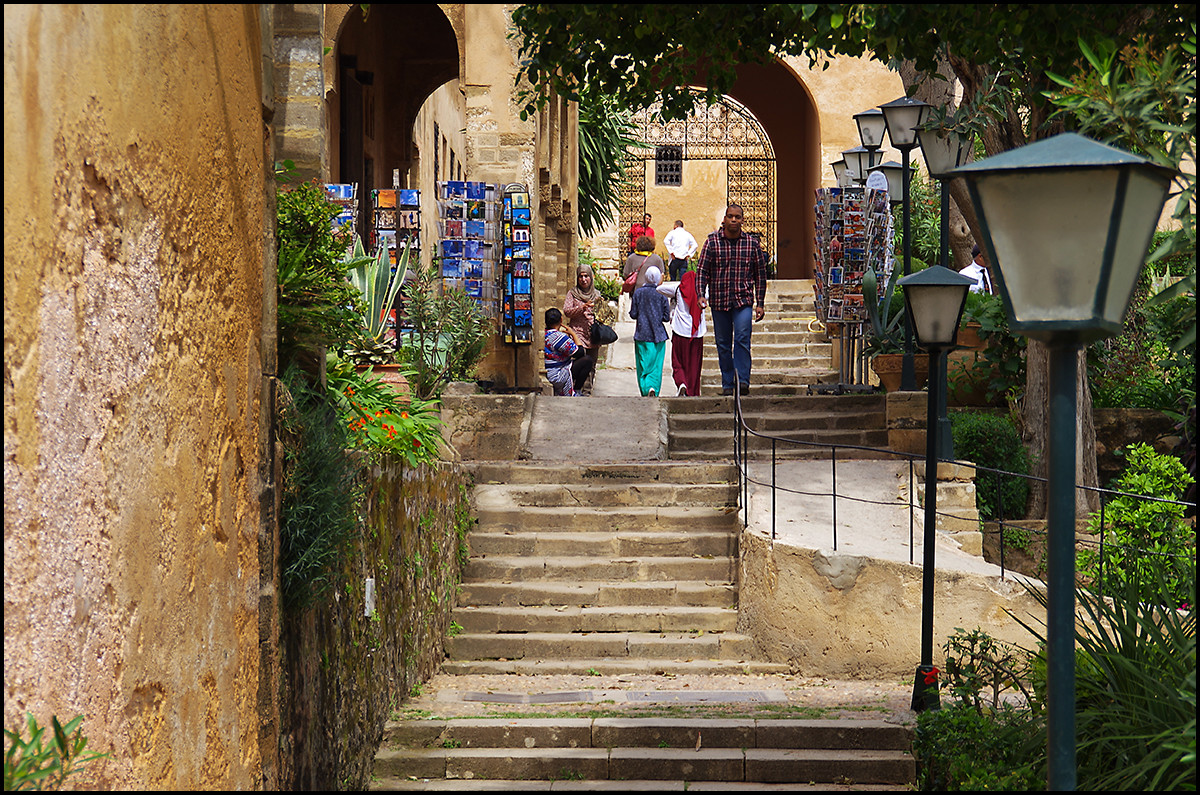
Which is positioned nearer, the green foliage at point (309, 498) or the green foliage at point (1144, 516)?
the green foliage at point (309, 498)

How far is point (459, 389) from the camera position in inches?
455

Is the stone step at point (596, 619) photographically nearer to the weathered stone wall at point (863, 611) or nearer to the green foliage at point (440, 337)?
the weathered stone wall at point (863, 611)

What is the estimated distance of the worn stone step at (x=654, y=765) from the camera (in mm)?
6578

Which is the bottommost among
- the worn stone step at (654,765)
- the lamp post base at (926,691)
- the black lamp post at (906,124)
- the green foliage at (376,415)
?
the worn stone step at (654,765)

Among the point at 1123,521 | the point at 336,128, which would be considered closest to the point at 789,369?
the point at 336,128

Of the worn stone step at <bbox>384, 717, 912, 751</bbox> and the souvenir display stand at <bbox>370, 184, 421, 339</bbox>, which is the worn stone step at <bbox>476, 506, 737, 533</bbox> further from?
the souvenir display stand at <bbox>370, 184, 421, 339</bbox>

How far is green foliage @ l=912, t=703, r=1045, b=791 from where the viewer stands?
5207 millimetres

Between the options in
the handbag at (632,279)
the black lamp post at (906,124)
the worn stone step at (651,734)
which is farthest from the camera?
the handbag at (632,279)

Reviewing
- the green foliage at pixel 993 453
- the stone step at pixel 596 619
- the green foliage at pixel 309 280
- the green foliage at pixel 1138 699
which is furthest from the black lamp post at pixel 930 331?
the green foliage at pixel 993 453

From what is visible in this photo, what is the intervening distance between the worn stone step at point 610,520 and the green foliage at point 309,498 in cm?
442

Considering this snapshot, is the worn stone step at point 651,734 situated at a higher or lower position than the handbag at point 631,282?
lower

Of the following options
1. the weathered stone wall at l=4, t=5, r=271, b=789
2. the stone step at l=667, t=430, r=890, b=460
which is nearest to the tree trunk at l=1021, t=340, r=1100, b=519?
the stone step at l=667, t=430, r=890, b=460

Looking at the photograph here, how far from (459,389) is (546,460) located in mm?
1334

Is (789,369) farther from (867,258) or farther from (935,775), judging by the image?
(935,775)
